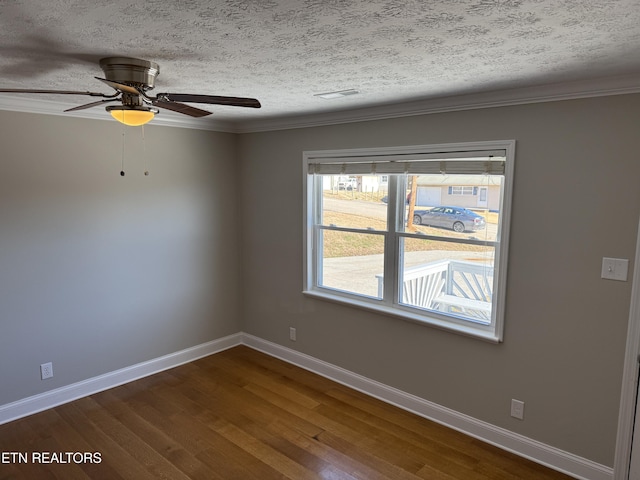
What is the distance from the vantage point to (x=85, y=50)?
6.21 ft

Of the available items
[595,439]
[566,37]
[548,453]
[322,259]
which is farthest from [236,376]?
[566,37]

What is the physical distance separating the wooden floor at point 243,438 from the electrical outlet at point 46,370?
276mm

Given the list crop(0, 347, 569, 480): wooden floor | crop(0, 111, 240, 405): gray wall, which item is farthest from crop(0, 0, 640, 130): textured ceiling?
crop(0, 347, 569, 480): wooden floor

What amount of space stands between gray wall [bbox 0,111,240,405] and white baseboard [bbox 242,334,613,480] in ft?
3.72

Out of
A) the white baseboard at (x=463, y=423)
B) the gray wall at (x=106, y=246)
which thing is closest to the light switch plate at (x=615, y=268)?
the white baseboard at (x=463, y=423)

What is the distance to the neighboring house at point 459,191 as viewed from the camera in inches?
118

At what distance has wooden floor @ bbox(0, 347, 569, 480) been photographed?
274 cm

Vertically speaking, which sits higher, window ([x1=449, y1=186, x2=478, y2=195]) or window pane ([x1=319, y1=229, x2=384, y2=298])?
window ([x1=449, y1=186, x2=478, y2=195])

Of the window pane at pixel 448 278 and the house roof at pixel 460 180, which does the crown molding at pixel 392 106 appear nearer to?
the house roof at pixel 460 180

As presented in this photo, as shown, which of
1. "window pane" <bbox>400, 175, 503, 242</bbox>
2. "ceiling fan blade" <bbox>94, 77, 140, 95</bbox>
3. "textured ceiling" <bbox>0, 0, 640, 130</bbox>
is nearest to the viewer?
"textured ceiling" <bbox>0, 0, 640, 130</bbox>

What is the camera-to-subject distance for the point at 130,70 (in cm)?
206

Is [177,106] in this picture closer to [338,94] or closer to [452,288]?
[338,94]

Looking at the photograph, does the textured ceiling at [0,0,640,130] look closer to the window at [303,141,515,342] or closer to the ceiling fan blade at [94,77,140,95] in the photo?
the ceiling fan blade at [94,77,140,95]

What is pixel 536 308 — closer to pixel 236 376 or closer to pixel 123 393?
pixel 236 376
